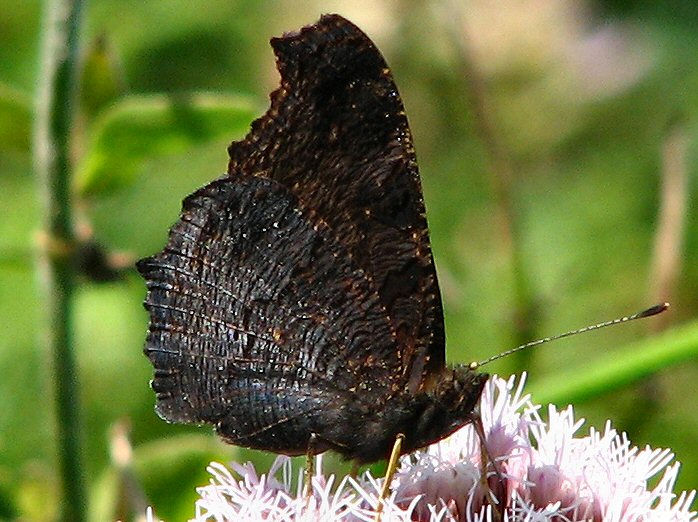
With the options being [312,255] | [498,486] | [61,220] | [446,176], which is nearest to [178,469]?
[61,220]

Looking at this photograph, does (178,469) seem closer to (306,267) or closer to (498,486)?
(306,267)

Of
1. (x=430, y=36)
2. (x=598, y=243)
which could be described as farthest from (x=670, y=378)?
(x=430, y=36)

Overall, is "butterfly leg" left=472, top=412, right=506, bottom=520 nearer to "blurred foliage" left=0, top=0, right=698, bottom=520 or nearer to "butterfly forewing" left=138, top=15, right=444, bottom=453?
"butterfly forewing" left=138, top=15, right=444, bottom=453

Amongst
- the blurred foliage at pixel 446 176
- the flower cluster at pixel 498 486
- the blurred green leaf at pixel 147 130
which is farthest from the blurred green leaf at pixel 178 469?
the flower cluster at pixel 498 486

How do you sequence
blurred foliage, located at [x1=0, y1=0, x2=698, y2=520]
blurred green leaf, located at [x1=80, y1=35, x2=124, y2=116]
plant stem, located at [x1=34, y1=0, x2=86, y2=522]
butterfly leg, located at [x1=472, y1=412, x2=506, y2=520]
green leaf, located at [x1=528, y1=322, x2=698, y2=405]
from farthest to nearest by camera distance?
blurred foliage, located at [x1=0, y1=0, x2=698, y2=520] < blurred green leaf, located at [x1=80, y1=35, x2=124, y2=116] < green leaf, located at [x1=528, y1=322, x2=698, y2=405] < plant stem, located at [x1=34, y1=0, x2=86, y2=522] < butterfly leg, located at [x1=472, y1=412, x2=506, y2=520]

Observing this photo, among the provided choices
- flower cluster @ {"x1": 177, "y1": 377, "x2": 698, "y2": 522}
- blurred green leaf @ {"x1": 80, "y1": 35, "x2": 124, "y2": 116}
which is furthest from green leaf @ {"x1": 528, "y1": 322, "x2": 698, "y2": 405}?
blurred green leaf @ {"x1": 80, "y1": 35, "x2": 124, "y2": 116}
